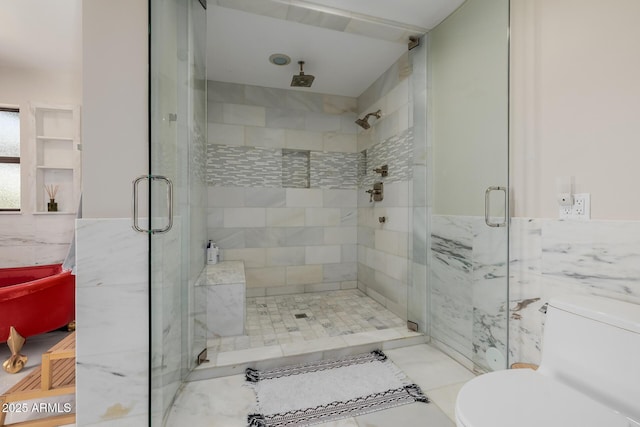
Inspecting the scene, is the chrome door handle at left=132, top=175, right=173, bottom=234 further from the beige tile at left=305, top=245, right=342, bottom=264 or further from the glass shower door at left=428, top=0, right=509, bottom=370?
the beige tile at left=305, top=245, right=342, bottom=264

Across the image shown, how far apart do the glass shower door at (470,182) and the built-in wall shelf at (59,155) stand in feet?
11.7

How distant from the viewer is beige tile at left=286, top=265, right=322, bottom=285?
3350 millimetres

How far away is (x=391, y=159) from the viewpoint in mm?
2834

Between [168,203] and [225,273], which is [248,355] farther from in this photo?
[168,203]

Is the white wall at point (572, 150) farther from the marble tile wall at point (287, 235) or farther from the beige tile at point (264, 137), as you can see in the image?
the beige tile at point (264, 137)

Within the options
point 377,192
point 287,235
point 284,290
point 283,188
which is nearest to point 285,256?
point 287,235

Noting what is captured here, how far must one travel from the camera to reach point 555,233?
4.44ft

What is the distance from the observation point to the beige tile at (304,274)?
335 cm

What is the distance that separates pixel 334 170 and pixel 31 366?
316 centimetres

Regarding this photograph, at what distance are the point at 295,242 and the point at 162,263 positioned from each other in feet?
6.95

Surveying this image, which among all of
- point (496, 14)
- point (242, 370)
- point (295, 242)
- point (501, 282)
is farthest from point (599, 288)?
point (295, 242)

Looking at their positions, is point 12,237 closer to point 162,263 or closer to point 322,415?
point 162,263

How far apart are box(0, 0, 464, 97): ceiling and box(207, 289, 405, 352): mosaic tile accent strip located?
233 cm

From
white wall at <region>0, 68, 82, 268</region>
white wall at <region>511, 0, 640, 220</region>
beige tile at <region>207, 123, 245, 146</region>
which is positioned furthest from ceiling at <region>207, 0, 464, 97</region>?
white wall at <region>0, 68, 82, 268</region>
